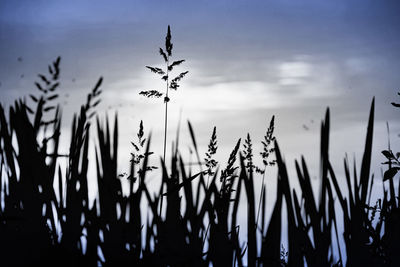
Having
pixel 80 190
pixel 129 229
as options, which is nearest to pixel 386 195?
pixel 129 229

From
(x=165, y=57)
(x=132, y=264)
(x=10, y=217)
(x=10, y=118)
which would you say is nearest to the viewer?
(x=132, y=264)

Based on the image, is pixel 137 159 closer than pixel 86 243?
No

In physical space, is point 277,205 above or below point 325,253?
above

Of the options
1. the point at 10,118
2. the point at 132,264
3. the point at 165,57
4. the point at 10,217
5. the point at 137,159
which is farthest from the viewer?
the point at 165,57

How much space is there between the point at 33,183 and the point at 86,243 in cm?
39

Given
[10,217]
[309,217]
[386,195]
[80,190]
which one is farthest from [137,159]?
[386,195]

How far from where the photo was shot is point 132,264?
78.8 inches

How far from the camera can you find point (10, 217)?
84.1 inches

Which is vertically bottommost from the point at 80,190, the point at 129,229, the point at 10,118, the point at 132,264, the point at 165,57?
the point at 132,264

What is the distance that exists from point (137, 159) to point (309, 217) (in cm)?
110

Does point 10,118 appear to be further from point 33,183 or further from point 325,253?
point 325,253

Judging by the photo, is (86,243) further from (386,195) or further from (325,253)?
(386,195)

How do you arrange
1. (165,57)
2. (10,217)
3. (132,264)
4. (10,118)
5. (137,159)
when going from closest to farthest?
(132,264), (10,217), (10,118), (137,159), (165,57)

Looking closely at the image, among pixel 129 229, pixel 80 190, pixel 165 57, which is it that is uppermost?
pixel 165 57
